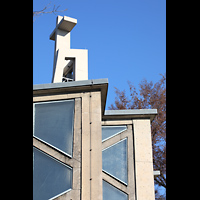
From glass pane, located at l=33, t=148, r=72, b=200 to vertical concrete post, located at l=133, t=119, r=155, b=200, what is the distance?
528cm

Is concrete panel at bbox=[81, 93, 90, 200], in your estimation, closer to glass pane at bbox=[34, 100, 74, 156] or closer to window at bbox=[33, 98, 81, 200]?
window at bbox=[33, 98, 81, 200]

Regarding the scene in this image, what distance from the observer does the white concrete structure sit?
50.2ft

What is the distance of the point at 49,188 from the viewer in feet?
29.9

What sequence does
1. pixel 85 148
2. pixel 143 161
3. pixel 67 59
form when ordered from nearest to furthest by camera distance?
pixel 85 148, pixel 143 161, pixel 67 59

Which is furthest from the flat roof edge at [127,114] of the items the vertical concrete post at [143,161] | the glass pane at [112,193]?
the glass pane at [112,193]

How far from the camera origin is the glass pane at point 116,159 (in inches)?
544

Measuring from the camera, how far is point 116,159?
14070 millimetres

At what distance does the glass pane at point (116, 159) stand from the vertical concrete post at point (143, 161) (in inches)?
20.6

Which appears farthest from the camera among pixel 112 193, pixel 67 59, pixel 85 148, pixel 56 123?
pixel 67 59

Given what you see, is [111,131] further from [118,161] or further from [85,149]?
[85,149]

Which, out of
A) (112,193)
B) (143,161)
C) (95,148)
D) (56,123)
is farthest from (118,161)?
(56,123)

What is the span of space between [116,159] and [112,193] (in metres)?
1.57
